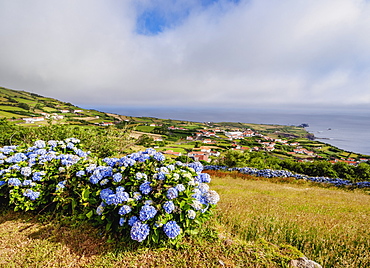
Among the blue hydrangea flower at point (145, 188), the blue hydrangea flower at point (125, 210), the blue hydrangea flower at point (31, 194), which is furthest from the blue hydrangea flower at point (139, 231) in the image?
the blue hydrangea flower at point (31, 194)

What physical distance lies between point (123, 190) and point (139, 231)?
0.77 metres

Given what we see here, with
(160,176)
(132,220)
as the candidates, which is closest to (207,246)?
(132,220)

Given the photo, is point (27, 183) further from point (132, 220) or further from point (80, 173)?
point (132, 220)

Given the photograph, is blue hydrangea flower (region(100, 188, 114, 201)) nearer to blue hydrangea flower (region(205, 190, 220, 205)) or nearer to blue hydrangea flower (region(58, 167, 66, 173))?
blue hydrangea flower (region(58, 167, 66, 173))

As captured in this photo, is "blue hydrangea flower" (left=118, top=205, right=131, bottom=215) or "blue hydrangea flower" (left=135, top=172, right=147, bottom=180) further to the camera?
"blue hydrangea flower" (left=135, top=172, right=147, bottom=180)

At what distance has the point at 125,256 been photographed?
2.99 metres

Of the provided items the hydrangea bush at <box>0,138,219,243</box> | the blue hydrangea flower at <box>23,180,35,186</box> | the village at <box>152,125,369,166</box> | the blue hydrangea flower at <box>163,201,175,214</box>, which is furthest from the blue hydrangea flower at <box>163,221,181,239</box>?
the village at <box>152,125,369,166</box>

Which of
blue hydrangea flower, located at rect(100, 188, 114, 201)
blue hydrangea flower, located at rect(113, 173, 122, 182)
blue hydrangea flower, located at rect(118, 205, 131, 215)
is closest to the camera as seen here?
blue hydrangea flower, located at rect(118, 205, 131, 215)

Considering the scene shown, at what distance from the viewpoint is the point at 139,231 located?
8.95ft

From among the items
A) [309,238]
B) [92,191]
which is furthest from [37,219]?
[309,238]

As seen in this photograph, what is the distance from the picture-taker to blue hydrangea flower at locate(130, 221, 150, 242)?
271 cm

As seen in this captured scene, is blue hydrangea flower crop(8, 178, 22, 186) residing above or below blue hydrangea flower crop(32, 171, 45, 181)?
below

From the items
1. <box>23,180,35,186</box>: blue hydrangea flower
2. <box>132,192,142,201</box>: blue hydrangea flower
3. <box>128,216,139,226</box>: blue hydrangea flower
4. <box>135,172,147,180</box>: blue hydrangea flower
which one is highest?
<box>135,172,147,180</box>: blue hydrangea flower

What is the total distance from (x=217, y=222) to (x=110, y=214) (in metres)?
2.32
